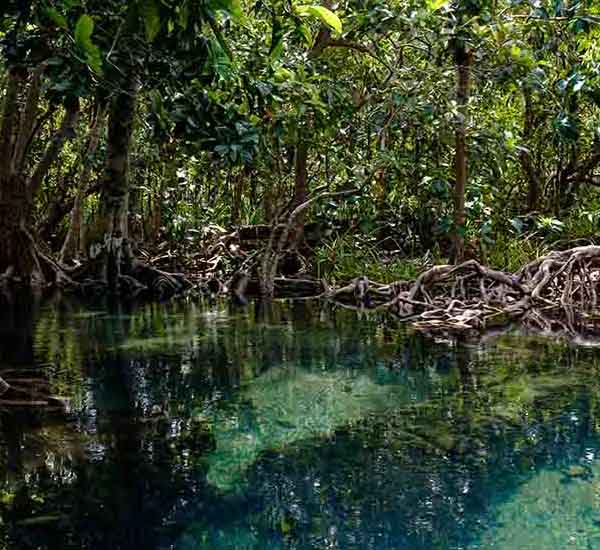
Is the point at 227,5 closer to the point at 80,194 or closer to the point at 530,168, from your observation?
the point at 80,194

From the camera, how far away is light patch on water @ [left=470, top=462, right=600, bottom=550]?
2840 millimetres

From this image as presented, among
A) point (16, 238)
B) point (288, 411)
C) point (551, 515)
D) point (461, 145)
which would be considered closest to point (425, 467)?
point (551, 515)

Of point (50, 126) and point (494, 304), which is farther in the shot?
point (50, 126)

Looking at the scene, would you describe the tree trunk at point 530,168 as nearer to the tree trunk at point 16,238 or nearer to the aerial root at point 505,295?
the aerial root at point 505,295

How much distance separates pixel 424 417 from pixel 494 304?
427cm

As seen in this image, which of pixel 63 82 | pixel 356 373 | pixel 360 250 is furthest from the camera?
pixel 360 250

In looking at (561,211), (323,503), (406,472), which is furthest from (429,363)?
(561,211)

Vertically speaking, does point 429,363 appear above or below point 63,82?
below

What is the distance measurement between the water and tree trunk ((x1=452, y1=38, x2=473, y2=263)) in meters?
2.88

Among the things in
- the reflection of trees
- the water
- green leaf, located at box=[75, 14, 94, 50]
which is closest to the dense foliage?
green leaf, located at box=[75, 14, 94, 50]

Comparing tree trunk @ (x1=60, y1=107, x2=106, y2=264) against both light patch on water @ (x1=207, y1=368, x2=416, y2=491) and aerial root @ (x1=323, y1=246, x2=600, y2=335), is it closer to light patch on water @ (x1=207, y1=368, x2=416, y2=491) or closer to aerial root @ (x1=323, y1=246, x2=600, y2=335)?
aerial root @ (x1=323, y1=246, x2=600, y2=335)

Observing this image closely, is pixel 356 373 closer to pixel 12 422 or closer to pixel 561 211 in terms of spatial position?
Answer: pixel 12 422

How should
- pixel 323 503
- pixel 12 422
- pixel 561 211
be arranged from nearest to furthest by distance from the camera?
pixel 323 503 < pixel 12 422 < pixel 561 211

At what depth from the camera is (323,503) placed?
3188 millimetres
